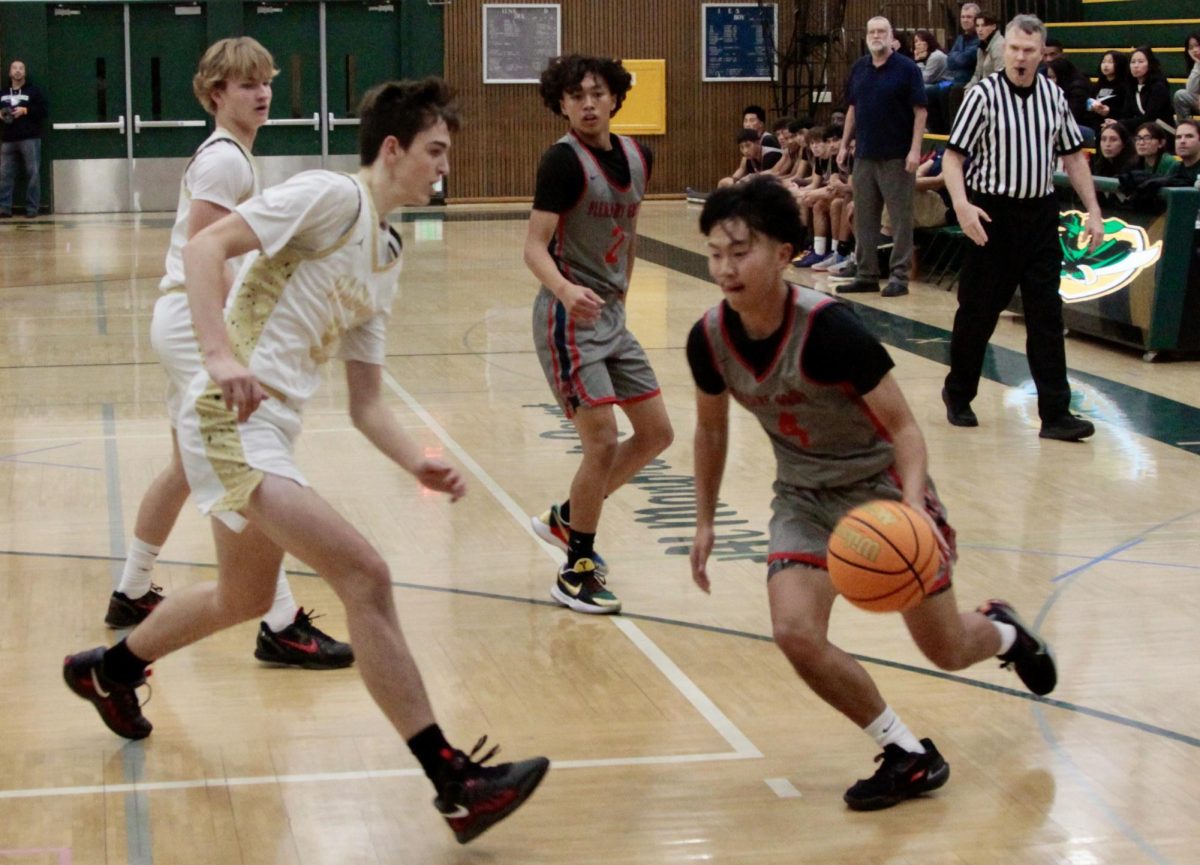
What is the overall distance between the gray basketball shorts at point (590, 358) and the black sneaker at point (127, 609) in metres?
1.42

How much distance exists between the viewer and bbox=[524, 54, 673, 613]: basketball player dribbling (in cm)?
533

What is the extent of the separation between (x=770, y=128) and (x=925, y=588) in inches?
769

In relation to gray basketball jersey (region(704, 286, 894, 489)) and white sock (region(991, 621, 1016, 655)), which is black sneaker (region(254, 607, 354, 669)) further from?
white sock (region(991, 621, 1016, 655))

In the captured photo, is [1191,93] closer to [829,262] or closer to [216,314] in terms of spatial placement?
[829,262]

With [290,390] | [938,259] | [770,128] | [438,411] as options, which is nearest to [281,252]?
[290,390]

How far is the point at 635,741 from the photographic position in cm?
429

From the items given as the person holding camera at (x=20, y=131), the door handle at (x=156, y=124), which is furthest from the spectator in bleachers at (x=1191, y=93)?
the person holding camera at (x=20, y=131)

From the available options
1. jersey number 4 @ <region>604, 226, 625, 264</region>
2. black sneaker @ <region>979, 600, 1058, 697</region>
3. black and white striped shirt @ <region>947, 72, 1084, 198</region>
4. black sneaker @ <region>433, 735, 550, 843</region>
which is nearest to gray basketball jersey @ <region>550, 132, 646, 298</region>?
jersey number 4 @ <region>604, 226, 625, 264</region>

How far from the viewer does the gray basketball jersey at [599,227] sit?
5.38 meters

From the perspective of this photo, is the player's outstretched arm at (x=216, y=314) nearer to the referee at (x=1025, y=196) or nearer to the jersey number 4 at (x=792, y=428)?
the jersey number 4 at (x=792, y=428)

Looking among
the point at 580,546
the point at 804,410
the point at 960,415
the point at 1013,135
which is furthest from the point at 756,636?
the point at 1013,135

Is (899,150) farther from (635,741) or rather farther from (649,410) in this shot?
(635,741)

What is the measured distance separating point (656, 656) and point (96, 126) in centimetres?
1793

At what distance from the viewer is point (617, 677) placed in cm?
479
